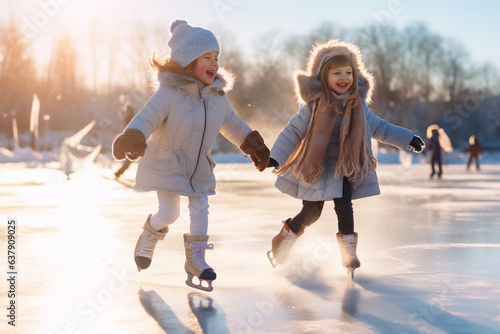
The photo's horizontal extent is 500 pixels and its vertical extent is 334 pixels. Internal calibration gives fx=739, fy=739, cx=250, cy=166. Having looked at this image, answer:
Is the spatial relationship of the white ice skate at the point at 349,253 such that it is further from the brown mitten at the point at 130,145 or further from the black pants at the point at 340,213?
the brown mitten at the point at 130,145

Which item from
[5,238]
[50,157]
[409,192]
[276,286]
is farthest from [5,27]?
[276,286]

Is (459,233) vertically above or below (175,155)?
below

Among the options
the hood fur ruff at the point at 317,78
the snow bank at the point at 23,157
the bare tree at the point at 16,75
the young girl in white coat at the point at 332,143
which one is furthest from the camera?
the bare tree at the point at 16,75

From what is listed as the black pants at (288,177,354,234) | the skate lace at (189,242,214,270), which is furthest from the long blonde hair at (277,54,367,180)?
the skate lace at (189,242,214,270)

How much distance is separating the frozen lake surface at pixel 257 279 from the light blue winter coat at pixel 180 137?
61 cm

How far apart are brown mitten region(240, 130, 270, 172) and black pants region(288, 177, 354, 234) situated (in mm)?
542

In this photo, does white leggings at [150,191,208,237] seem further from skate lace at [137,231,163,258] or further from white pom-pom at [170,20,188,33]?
white pom-pom at [170,20,188,33]

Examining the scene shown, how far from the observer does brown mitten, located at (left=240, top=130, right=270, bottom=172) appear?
15.5 feet

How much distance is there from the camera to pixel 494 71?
219ft

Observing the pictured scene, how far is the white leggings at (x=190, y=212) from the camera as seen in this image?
176 inches

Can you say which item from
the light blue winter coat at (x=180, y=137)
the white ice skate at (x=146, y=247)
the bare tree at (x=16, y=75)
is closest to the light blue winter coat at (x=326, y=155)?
the light blue winter coat at (x=180, y=137)

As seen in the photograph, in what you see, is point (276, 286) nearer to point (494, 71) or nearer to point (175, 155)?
point (175, 155)

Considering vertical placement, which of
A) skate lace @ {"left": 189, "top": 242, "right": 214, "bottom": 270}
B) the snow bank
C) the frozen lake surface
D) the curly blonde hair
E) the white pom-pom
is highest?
the white pom-pom

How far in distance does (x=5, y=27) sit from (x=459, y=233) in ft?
137
